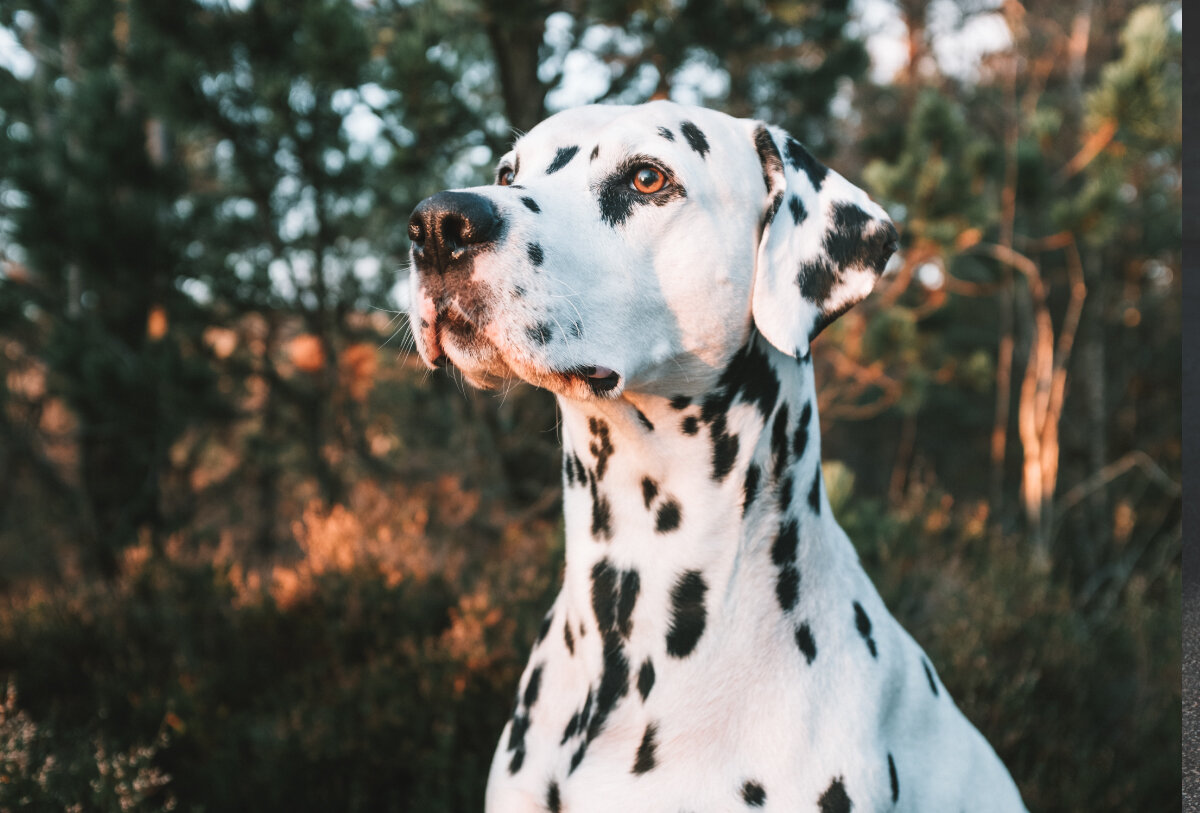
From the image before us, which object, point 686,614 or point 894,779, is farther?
point 686,614

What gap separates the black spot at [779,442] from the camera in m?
1.79

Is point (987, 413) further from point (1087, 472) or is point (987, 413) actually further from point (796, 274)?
point (796, 274)

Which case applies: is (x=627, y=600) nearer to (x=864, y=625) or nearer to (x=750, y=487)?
(x=750, y=487)

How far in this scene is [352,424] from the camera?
6.37 metres

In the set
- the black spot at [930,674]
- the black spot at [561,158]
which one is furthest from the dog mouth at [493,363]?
the black spot at [930,674]

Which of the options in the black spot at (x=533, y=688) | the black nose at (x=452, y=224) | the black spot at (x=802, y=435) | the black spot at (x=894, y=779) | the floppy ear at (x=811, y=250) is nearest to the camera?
the black nose at (x=452, y=224)

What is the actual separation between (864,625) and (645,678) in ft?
1.75

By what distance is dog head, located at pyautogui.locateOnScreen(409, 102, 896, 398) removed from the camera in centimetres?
151

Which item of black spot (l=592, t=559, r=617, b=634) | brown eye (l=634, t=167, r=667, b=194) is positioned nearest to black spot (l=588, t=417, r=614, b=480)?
black spot (l=592, t=559, r=617, b=634)

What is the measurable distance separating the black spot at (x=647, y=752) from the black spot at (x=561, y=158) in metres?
1.28

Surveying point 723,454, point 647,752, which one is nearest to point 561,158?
point 723,454

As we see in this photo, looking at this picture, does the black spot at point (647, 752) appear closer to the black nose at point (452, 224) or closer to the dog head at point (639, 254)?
the dog head at point (639, 254)

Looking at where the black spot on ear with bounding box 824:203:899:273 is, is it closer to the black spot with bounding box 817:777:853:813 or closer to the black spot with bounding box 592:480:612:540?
the black spot with bounding box 592:480:612:540

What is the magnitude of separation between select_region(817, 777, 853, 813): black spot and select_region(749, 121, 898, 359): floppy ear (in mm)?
907
